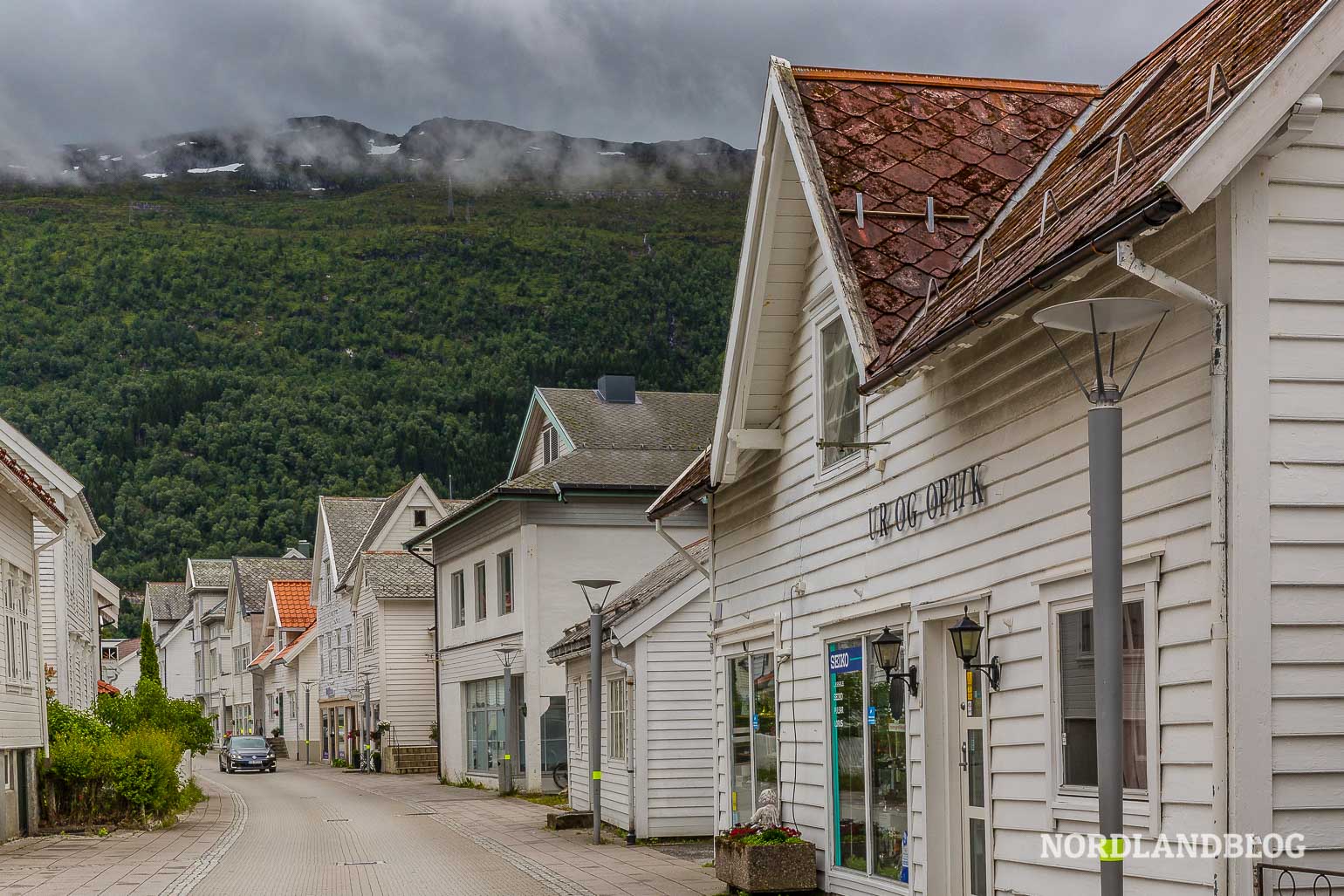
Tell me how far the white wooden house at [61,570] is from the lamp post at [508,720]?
29.9 ft

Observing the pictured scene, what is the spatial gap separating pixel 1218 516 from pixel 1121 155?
108 inches

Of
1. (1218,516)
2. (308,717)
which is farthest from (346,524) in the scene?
(1218,516)

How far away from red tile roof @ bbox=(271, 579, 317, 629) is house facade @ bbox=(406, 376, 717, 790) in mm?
36025

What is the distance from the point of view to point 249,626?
271 ft

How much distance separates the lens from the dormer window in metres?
37.7

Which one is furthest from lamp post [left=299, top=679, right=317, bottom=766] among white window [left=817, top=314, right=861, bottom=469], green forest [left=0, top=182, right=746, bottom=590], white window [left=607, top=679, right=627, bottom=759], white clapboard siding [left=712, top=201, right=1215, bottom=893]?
white window [left=817, top=314, right=861, bottom=469]

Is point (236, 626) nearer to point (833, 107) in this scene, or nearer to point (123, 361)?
point (123, 361)

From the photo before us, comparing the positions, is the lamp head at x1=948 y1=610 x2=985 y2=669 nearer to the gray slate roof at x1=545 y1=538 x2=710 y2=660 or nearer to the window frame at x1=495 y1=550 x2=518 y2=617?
the gray slate roof at x1=545 y1=538 x2=710 y2=660

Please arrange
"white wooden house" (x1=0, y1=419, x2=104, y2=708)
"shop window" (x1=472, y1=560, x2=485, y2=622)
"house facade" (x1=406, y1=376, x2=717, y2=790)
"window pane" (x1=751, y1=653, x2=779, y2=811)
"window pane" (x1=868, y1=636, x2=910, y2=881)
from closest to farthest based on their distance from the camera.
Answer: "window pane" (x1=868, y1=636, x2=910, y2=881) < "window pane" (x1=751, y1=653, x2=779, y2=811) < "white wooden house" (x1=0, y1=419, x2=104, y2=708) < "house facade" (x1=406, y1=376, x2=717, y2=790) < "shop window" (x1=472, y1=560, x2=485, y2=622)

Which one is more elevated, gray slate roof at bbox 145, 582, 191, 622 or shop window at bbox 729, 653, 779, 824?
shop window at bbox 729, 653, 779, 824

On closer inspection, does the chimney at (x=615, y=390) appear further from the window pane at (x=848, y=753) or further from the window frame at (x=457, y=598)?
the window pane at (x=848, y=753)

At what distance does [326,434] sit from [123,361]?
64.9ft

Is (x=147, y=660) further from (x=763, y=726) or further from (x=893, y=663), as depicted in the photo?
(x=893, y=663)

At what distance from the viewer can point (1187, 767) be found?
27.2 ft
